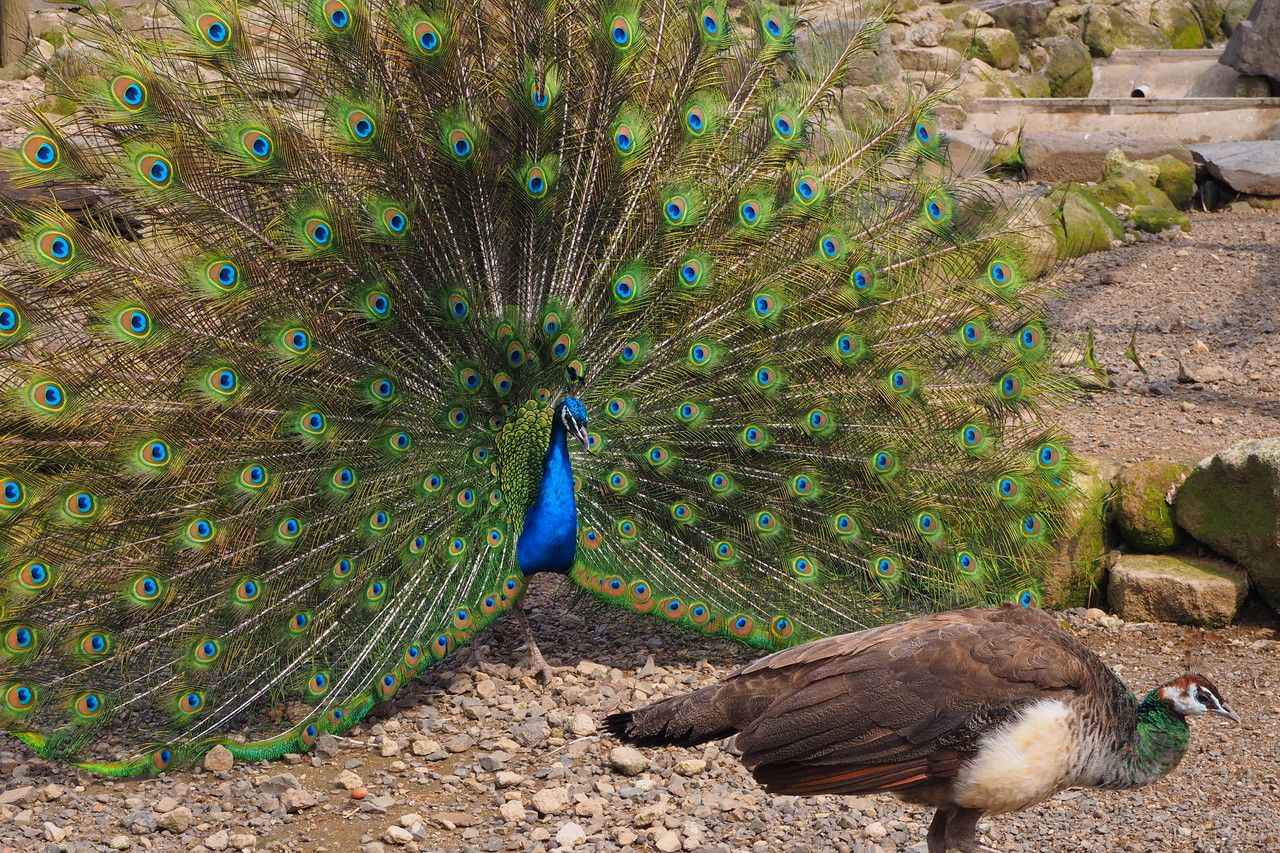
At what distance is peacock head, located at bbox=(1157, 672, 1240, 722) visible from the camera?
2969 millimetres

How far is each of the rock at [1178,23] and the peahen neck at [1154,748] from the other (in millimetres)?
17855

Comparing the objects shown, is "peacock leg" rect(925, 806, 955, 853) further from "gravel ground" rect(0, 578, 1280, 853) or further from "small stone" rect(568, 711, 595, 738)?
"small stone" rect(568, 711, 595, 738)

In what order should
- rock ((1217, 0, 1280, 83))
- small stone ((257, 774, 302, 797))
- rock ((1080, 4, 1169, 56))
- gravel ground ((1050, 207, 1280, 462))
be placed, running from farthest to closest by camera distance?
rock ((1080, 4, 1169, 56)), rock ((1217, 0, 1280, 83)), gravel ground ((1050, 207, 1280, 462)), small stone ((257, 774, 302, 797))

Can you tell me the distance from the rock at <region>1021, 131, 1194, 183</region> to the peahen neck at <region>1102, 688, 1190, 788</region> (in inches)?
395

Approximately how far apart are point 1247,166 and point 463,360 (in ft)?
32.0

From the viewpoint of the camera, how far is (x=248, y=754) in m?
3.98

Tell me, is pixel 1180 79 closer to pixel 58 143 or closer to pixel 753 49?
pixel 753 49

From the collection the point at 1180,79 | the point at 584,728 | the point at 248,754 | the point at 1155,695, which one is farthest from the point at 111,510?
the point at 1180,79

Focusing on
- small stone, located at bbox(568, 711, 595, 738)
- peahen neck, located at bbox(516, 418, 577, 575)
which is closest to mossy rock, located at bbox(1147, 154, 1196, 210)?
peahen neck, located at bbox(516, 418, 577, 575)

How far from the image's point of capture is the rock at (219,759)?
13.0 feet

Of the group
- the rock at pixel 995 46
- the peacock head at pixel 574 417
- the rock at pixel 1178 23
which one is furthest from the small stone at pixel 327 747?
the rock at pixel 1178 23

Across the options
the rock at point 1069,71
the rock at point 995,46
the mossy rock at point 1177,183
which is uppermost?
the rock at point 995,46

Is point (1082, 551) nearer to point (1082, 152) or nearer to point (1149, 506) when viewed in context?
point (1149, 506)

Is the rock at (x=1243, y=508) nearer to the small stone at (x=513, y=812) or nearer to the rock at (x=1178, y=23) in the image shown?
the small stone at (x=513, y=812)
